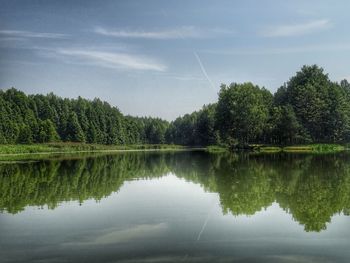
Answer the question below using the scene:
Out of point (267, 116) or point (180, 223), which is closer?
point (180, 223)

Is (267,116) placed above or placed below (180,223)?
above

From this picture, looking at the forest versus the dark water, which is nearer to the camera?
the dark water

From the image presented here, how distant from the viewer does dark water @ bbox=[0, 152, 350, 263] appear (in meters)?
9.62

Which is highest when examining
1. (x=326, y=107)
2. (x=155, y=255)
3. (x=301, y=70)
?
(x=301, y=70)

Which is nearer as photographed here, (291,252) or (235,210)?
(291,252)

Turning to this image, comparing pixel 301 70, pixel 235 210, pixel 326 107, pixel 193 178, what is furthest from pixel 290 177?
pixel 301 70

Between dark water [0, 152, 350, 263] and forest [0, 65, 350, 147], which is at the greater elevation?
forest [0, 65, 350, 147]

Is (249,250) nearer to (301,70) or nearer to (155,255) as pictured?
(155,255)

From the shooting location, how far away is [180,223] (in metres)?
12.8

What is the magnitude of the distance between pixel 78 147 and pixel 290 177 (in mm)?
88844

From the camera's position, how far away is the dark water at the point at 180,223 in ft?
31.6

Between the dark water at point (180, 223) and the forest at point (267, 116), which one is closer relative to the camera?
the dark water at point (180, 223)

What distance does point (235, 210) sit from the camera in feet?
48.7

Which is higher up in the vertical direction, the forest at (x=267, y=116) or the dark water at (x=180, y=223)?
the forest at (x=267, y=116)
